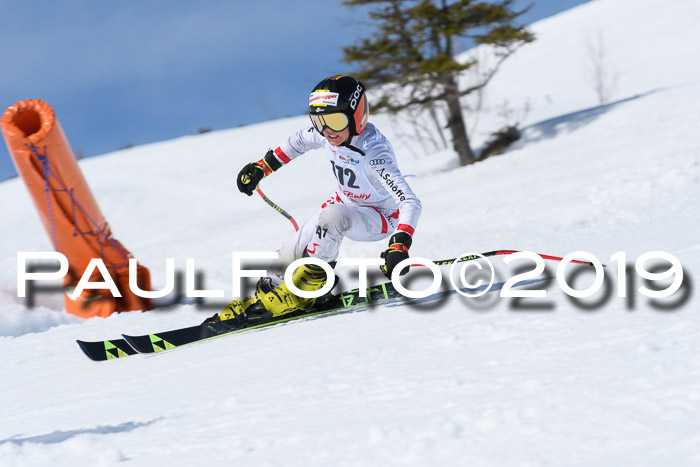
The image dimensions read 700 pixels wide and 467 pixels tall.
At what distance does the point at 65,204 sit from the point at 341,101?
12.0 ft

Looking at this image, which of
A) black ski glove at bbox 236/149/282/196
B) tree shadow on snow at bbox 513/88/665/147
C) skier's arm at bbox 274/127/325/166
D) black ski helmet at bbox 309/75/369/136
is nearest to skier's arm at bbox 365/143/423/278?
black ski helmet at bbox 309/75/369/136

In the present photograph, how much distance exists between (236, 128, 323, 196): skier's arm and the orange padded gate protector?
246 cm

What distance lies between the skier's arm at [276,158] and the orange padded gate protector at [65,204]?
2465 mm

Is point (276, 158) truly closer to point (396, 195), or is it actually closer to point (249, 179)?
point (249, 179)

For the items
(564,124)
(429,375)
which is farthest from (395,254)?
(564,124)

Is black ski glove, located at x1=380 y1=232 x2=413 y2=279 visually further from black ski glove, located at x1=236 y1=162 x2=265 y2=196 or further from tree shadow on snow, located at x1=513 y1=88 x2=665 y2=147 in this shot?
tree shadow on snow, located at x1=513 y1=88 x2=665 y2=147

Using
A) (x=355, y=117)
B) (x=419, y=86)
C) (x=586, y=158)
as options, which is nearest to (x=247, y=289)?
(x=355, y=117)

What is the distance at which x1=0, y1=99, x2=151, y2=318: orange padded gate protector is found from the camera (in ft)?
20.5

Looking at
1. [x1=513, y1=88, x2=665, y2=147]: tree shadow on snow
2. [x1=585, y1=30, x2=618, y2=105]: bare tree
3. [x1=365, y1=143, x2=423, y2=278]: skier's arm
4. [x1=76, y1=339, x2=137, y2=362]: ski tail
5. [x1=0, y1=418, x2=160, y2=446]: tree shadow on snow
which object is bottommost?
[x1=76, y1=339, x2=137, y2=362]: ski tail

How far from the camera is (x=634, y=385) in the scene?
6.57 ft

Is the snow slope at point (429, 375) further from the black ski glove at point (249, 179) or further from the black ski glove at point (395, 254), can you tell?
the black ski glove at point (249, 179)

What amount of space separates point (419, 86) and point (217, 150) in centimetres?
1145

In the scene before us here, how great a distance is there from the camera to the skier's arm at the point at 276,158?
471 centimetres

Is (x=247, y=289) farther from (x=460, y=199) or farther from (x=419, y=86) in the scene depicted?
(x=419, y=86)
